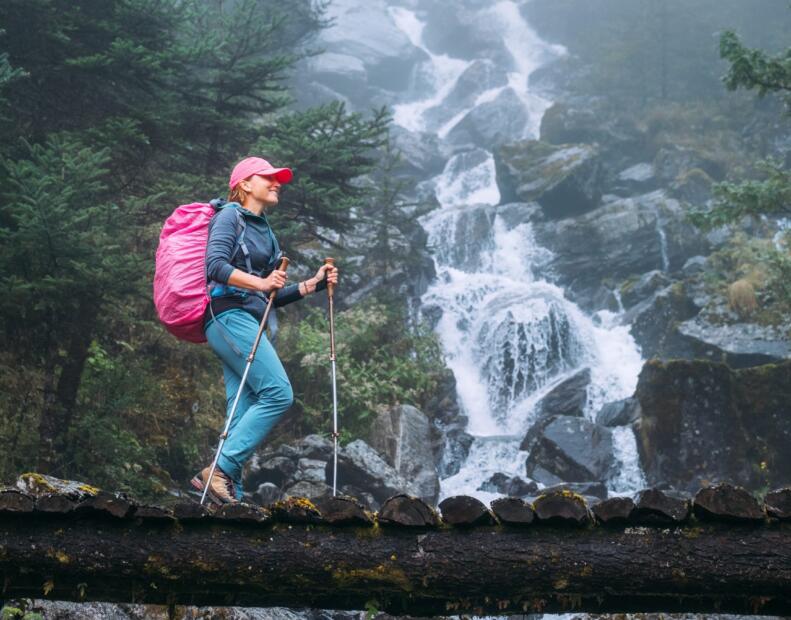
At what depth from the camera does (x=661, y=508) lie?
133 inches

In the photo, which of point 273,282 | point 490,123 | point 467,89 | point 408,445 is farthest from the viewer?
point 467,89

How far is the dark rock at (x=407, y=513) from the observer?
3.49 m

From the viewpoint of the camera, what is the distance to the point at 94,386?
907 cm

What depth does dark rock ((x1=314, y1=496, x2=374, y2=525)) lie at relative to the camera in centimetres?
354

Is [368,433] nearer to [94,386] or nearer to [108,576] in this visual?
[94,386]

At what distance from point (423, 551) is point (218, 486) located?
1.42 meters

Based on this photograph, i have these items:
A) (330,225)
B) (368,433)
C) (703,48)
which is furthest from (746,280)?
(703,48)

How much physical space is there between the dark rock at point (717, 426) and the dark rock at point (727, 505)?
34.9ft

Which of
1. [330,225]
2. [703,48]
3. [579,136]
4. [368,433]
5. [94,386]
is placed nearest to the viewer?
[94,386]

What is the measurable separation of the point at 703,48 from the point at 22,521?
4039cm

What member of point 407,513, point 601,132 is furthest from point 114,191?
point 601,132

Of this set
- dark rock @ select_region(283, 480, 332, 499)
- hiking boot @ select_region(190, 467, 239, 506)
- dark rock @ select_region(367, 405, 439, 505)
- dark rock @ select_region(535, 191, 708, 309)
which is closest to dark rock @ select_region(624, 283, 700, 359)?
dark rock @ select_region(535, 191, 708, 309)

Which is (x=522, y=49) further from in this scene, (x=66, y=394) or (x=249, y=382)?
(x=249, y=382)

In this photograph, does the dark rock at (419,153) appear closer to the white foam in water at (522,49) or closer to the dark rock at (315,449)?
the white foam in water at (522,49)
